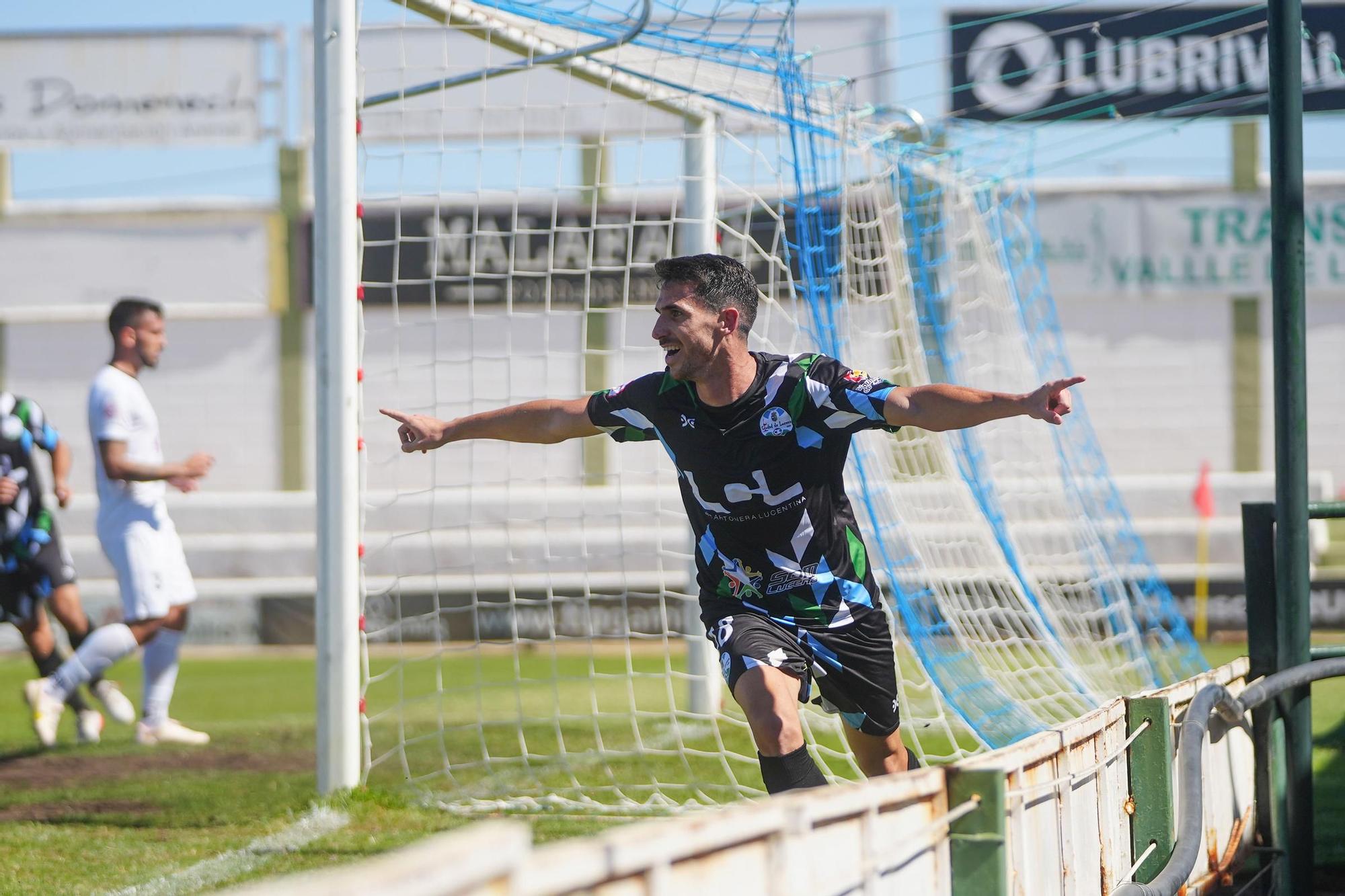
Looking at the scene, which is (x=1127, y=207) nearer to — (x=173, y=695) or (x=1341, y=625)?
(x=1341, y=625)

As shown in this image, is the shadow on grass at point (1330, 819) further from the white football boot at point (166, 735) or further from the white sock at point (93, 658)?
the white sock at point (93, 658)

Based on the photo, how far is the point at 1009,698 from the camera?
6027 mm

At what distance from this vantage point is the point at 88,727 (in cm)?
771

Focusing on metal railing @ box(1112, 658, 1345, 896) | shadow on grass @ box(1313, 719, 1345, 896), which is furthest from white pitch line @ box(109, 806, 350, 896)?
shadow on grass @ box(1313, 719, 1345, 896)

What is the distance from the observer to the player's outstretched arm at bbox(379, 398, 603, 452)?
4.29 meters

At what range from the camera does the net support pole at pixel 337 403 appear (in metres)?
5.66

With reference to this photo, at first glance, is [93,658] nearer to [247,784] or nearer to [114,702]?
[114,702]

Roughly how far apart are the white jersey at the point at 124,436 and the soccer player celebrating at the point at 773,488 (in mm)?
3831

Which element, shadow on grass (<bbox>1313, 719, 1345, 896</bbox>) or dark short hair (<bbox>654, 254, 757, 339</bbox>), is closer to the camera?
dark short hair (<bbox>654, 254, 757, 339</bbox>)

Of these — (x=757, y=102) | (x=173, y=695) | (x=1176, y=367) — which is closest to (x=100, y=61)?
(x=173, y=695)

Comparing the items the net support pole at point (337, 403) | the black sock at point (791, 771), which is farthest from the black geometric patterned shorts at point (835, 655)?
the net support pole at point (337, 403)

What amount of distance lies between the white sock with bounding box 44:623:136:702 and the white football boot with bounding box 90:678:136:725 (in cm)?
53

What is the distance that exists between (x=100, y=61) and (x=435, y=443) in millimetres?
18630

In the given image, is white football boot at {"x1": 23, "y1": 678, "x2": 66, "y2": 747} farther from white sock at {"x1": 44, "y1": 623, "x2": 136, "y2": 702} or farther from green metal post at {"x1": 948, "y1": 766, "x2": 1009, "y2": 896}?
green metal post at {"x1": 948, "y1": 766, "x2": 1009, "y2": 896}
